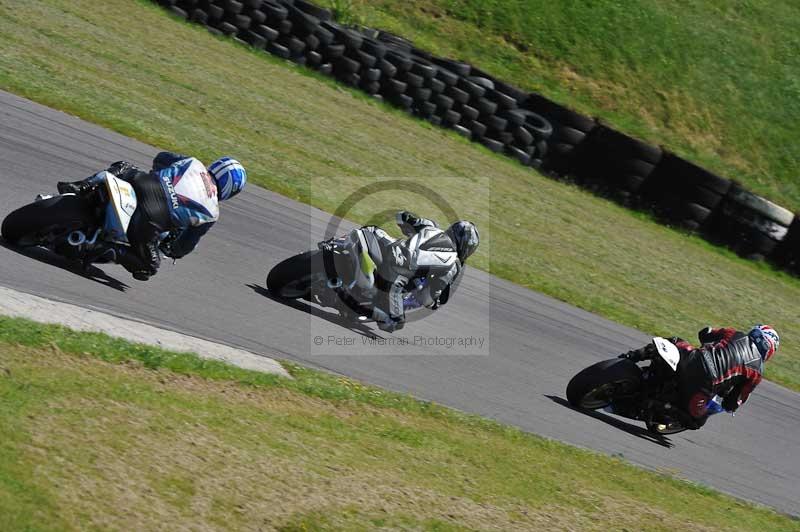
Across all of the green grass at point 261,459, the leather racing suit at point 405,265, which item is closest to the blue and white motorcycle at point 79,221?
the green grass at point 261,459

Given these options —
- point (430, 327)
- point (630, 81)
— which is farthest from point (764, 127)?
point (430, 327)

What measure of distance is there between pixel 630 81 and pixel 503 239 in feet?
33.4

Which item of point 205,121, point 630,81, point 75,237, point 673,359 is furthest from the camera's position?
point 630,81

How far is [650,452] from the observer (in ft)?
Answer: 33.3

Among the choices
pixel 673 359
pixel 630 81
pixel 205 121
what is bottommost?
pixel 205 121

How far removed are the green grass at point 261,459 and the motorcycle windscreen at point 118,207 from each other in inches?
53.0

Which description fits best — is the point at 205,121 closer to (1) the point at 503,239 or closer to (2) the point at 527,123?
(1) the point at 503,239

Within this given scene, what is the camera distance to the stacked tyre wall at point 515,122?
2033cm

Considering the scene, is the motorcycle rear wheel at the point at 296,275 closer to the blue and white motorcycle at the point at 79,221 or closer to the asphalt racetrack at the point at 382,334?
the asphalt racetrack at the point at 382,334

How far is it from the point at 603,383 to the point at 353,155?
8037 millimetres

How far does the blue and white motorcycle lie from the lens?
809cm

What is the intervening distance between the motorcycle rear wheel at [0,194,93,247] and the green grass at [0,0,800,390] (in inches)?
222

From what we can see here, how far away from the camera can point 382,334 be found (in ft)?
34.1

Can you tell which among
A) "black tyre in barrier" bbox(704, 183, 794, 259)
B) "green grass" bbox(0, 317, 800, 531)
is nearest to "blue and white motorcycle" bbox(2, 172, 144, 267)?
"green grass" bbox(0, 317, 800, 531)
